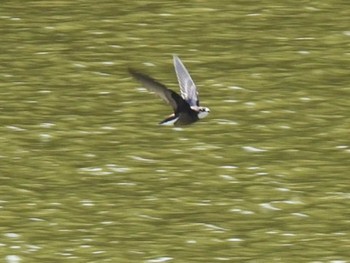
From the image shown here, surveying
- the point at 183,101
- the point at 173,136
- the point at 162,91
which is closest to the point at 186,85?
the point at 183,101

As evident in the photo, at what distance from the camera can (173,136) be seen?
16.9 meters

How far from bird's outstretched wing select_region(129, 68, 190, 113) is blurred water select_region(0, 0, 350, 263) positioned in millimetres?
1409

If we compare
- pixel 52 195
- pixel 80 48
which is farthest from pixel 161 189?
pixel 80 48

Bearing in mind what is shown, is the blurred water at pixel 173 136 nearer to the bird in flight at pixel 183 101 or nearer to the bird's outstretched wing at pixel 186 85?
the bird in flight at pixel 183 101

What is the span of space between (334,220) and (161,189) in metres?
2.14

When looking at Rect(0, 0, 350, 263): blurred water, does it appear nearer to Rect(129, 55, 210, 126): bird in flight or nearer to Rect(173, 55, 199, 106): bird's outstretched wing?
Rect(129, 55, 210, 126): bird in flight

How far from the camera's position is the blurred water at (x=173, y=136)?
44.4ft

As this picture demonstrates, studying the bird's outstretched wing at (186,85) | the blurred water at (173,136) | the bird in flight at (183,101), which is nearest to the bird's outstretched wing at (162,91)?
the bird in flight at (183,101)

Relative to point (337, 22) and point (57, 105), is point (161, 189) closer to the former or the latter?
point (57, 105)

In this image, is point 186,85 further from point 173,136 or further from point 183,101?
point 173,136

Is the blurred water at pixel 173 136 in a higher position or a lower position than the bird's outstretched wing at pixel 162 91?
lower

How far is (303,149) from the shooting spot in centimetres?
1622

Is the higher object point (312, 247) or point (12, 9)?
point (12, 9)

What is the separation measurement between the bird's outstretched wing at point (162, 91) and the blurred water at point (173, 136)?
141cm
